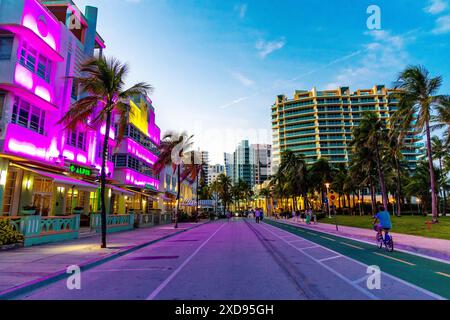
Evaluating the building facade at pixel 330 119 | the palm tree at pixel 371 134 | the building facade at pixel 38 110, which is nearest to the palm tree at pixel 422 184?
the palm tree at pixel 371 134

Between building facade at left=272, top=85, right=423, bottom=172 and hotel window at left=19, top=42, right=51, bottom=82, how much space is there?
104 metres

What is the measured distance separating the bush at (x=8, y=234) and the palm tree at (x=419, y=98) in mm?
31737

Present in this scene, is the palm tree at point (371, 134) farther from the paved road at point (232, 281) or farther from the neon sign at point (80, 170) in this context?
the neon sign at point (80, 170)

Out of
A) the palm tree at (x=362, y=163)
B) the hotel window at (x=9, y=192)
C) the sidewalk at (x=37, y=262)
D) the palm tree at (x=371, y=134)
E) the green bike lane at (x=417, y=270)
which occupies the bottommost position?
the green bike lane at (x=417, y=270)

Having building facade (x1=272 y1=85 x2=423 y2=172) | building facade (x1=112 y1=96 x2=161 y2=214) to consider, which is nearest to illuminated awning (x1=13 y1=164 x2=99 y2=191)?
building facade (x1=112 y1=96 x2=161 y2=214)

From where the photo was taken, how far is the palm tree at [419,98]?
26.9 meters

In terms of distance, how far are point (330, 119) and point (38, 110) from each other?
118 m

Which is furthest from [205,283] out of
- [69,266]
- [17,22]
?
[17,22]

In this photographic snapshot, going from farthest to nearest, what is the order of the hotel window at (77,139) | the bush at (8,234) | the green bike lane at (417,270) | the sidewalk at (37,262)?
the hotel window at (77,139) → the bush at (8,234) → the sidewalk at (37,262) → the green bike lane at (417,270)

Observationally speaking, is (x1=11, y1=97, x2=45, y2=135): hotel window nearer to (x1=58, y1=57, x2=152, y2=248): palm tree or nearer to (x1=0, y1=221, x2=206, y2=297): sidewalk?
(x1=58, y1=57, x2=152, y2=248): palm tree

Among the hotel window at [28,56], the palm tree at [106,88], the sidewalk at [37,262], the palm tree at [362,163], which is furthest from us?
the palm tree at [362,163]

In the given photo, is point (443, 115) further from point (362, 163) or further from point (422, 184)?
point (422, 184)
